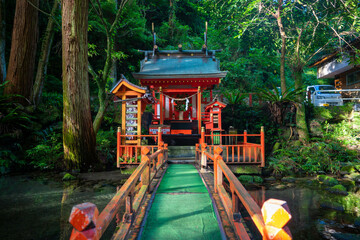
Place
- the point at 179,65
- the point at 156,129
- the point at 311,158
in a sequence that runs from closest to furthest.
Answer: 1. the point at 311,158
2. the point at 156,129
3. the point at 179,65

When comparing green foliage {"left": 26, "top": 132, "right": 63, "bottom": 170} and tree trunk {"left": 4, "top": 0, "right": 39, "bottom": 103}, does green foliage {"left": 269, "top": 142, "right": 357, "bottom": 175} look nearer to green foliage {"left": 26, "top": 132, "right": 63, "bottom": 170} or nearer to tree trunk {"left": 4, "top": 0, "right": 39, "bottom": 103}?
green foliage {"left": 26, "top": 132, "right": 63, "bottom": 170}

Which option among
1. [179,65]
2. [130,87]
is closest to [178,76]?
[179,65]

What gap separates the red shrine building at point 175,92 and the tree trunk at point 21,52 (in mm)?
5203

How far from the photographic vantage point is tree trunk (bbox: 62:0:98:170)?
849 centimetres

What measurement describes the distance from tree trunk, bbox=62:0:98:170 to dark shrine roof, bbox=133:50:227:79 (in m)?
3.93

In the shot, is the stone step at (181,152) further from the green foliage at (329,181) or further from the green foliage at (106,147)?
the green foliage at (329,181)

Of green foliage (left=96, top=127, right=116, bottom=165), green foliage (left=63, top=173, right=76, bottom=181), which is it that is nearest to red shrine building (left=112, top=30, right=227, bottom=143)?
green foliage (left=96, top=127, right=116, bottom=165)

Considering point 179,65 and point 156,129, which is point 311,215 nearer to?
point 156,129

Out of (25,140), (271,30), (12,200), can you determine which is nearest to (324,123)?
(271,30)

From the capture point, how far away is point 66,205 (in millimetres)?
6301

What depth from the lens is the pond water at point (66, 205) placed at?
196 inches

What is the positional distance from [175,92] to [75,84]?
737cm

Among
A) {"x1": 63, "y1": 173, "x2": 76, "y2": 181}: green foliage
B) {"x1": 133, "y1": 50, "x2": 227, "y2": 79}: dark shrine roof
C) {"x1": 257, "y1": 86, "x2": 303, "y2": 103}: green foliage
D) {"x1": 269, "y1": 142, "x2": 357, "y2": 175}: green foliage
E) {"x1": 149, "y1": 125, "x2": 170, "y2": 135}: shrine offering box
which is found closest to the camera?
{"x1": 63, "y1": 173, "x2": 76, "y2": 181}: green foliage

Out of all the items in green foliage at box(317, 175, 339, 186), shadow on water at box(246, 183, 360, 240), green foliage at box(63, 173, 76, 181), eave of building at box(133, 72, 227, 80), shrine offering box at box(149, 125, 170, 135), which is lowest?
shadow on water at box(246, 183, 360, 240)
